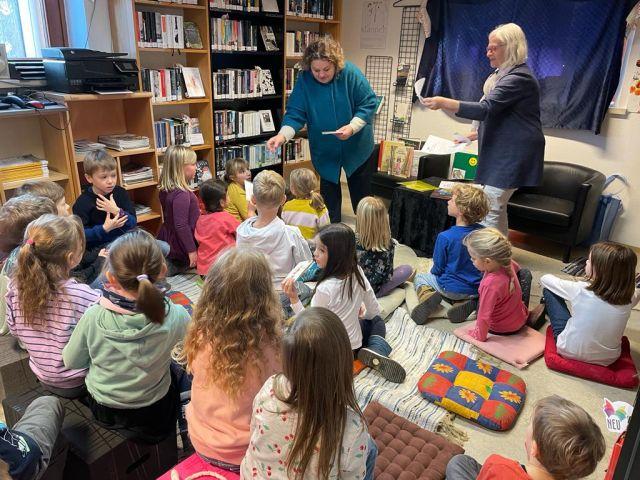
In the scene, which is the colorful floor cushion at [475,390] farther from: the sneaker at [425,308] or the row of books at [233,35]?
the row of books at [233,35]

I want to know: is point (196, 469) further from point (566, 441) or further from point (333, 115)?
point (333, 115)

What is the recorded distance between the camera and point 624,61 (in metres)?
3.88

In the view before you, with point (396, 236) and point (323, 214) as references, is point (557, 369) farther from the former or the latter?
point (396, 236)

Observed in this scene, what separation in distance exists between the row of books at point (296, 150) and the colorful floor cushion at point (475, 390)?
3299mm

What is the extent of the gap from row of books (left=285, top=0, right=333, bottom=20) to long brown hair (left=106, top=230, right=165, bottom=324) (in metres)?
3.76

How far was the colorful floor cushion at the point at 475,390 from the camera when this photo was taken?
2.09m

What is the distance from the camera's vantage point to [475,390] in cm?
219

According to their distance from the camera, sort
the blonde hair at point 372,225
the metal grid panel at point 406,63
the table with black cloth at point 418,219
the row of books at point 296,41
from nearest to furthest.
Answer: the blonde hair at point 372,225 → the table with black cloth at point 418,219 → the row of books at point 296,41 → the metal grid panel at point 406,63

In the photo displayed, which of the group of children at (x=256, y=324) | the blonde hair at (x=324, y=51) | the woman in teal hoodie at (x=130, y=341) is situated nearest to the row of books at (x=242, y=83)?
the blonde hair at (x=324, y=51)

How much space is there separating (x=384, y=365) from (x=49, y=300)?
56.8 inches

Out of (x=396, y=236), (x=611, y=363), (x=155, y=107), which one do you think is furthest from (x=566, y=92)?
(x=155, y=107)

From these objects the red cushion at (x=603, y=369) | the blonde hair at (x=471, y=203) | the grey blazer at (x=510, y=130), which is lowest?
the red cushion at (x=603, y=369)

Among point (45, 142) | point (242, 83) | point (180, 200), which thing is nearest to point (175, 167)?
point (180, 200)

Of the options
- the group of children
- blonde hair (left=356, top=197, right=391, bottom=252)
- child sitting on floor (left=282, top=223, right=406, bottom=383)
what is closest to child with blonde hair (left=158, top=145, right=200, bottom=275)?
the group of children
